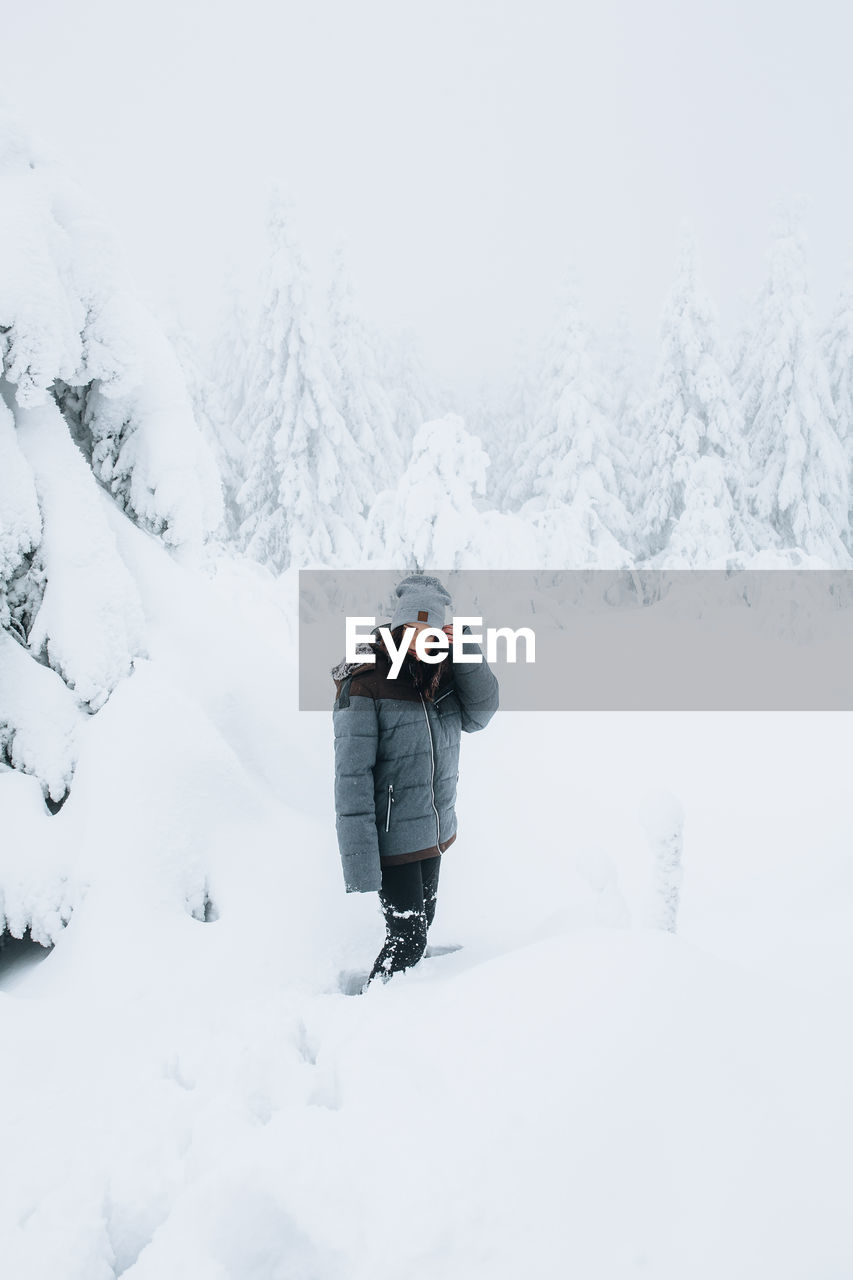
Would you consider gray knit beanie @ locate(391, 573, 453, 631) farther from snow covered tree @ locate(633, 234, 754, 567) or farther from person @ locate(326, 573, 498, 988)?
snow covered tree @ locate(633, 234, 754, 567)

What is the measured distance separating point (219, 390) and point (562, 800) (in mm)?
22672

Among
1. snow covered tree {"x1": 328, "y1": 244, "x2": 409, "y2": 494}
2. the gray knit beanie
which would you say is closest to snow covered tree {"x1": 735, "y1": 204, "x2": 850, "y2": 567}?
snow covered tree {"x1": 328, "y1": 244, "x2": 409, "y2": 494}

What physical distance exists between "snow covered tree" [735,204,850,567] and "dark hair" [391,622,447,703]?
17757 mm

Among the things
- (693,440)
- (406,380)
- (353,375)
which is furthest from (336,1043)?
(406,380)

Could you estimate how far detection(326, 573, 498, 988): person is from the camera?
10.0ft

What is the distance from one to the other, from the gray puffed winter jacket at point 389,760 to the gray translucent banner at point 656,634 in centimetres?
488

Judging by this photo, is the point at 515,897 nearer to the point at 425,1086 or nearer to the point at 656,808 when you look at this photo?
the point at 656,808

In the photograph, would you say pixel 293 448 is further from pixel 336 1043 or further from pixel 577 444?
pixel 336 1043

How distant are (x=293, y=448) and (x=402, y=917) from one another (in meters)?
16.4

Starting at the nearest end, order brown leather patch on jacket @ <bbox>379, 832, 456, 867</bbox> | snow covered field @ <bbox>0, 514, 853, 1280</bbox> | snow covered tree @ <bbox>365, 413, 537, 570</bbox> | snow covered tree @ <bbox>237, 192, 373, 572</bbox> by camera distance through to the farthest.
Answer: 1. snow covered field @ <bbox>0, 514, 853, 1280</bbox>
2. brown leather patch on jacket @ <bbox>379, 832, 456, 867</bbox>
3. snow covered tree @ <bbox>365, 413, 537, 570</bbox>
4. snow covered tree @ <bbox>237, 192, 373, 572</bbox>

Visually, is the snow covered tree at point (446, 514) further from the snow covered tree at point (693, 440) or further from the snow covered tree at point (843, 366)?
the snow covered tree at point (843, 366)

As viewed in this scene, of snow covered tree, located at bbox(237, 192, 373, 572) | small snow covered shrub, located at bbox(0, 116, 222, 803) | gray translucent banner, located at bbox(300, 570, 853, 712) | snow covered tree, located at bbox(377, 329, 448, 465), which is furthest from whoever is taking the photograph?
snow covered tree, located at bbox(377, 329, 448, 465)

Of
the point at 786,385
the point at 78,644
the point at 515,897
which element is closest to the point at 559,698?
the point at 515,897

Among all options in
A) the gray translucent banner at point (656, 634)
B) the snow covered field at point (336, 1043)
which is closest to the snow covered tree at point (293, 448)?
the gray translucent banner at point (656, 634)
